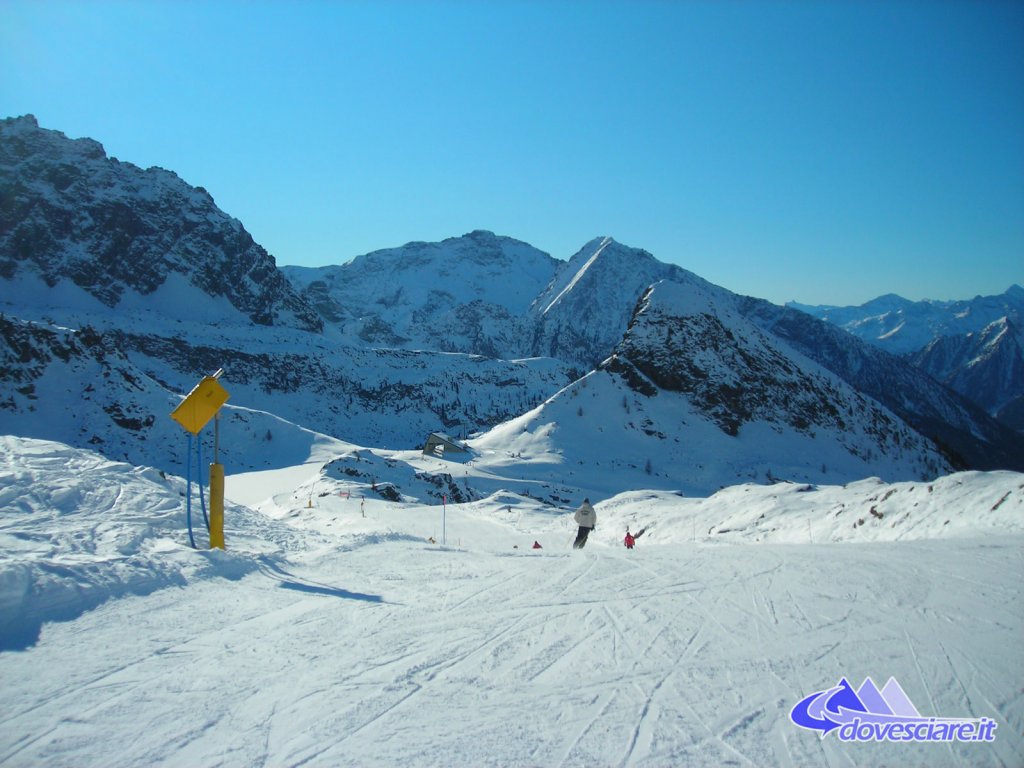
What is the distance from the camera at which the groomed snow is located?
4.05m

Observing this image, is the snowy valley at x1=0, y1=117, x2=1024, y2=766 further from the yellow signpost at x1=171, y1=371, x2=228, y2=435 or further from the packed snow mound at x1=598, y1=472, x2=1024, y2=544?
the yellow signpost at x1=171, y1=371, x2=228, y2=435

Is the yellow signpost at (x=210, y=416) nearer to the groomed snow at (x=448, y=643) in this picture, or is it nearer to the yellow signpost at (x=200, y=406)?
the yellow signpost at (x=200, y=406)

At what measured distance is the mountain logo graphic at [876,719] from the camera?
14.1ft

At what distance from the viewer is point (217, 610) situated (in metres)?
6.43

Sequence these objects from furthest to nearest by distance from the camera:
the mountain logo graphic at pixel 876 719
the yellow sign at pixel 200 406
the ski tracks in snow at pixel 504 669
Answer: the yellow sign at pixel 200 406 → the mountain logo graphic at pixel 876 719 → the ski tracks in snow at pixel 504 669

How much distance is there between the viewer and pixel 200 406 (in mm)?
9594

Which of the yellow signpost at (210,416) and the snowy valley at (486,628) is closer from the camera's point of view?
the snowy valley at (486,628)

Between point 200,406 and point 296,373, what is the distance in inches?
3760

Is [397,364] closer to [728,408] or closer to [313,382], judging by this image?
[313,382]

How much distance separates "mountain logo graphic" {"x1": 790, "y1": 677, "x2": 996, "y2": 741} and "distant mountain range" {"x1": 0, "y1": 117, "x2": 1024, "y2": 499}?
4569 cm

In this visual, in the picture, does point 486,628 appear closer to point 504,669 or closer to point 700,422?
point 504,669

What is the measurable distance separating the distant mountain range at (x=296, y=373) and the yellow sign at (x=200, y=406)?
41620 millimetres

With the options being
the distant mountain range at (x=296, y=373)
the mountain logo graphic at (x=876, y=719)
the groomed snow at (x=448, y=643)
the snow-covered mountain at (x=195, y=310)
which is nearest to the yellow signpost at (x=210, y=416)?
the groomed snow at (x=448, y=643)

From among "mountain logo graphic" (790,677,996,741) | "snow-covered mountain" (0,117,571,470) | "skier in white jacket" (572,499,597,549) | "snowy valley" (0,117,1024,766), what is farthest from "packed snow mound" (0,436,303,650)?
"snow-covered mountain" (0,117,571,470)
